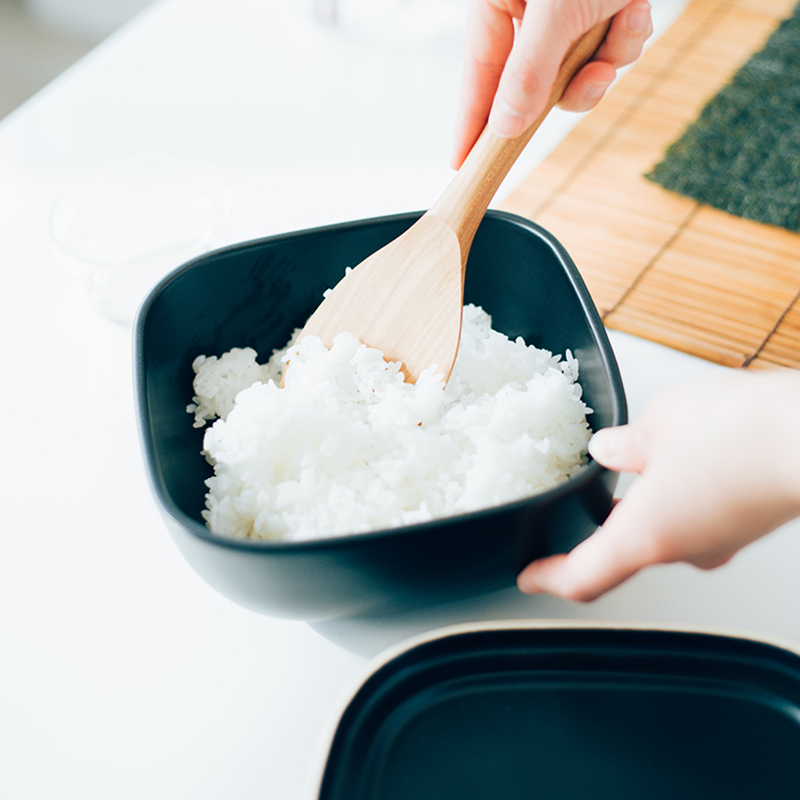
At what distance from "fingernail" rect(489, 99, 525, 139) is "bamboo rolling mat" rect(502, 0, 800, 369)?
1.01 feet

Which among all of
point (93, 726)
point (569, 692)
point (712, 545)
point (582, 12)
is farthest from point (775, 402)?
point (93, 726)

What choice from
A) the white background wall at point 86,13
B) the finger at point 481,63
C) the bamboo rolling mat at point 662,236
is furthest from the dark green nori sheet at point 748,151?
the white background wall at point 86,13

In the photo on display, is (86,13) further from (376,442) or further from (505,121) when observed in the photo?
(376,442)

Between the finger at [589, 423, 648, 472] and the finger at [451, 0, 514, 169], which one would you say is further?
the finger at [451, 0, 514, 169]

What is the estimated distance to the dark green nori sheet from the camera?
45.8 inches

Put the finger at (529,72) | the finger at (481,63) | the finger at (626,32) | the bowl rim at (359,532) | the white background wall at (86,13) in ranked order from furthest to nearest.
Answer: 1. the white background wall at (86,13)
2. the finger at (481,63)
3. the finger at (626,32)
4. the finger at (529,72)
5. the bowl rim at (359,532)

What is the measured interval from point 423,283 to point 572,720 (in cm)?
47

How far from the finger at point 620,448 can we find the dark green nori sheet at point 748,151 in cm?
69

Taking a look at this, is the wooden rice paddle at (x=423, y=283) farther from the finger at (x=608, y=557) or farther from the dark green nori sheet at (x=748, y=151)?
the dark green nori sheet at (x=748, y=151)

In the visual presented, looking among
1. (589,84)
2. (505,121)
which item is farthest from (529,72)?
(589,84)

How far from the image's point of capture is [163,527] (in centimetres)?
83

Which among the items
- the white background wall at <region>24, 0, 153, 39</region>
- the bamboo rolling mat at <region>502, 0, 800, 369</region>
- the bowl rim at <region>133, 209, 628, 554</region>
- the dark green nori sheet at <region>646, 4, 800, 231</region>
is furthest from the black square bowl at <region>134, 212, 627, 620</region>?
the white background wall at <region>24, 0, 153, 39</region>

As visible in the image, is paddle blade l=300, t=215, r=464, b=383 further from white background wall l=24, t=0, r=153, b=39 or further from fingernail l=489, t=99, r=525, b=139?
white background wall l=24, t=0, r=153, b=39

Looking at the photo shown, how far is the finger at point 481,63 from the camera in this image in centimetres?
103
